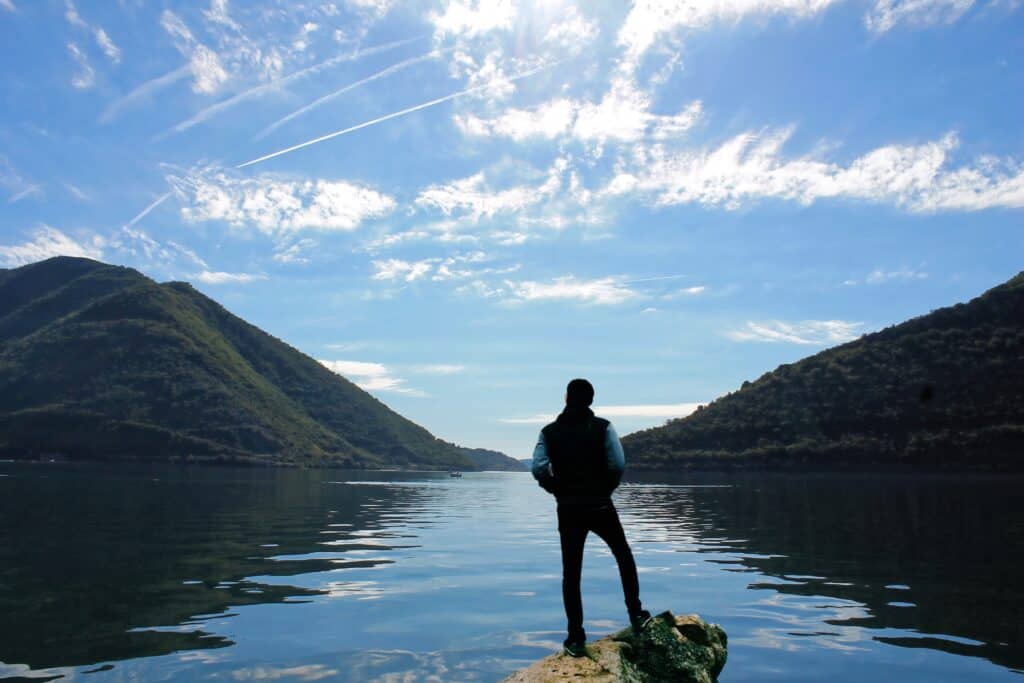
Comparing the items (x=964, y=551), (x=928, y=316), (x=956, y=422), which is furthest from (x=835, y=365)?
(x=964, y=551)

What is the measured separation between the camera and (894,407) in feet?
488

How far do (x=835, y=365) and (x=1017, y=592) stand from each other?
178 m

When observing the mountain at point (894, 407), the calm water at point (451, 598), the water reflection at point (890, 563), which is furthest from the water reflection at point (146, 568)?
the mountain at point (894, 407)

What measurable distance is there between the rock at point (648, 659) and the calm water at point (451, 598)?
7.31 feet

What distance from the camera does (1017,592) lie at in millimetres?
17625

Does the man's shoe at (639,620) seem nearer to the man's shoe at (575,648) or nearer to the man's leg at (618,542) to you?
the man's leg at (618,542)

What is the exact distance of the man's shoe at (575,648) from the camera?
8.17 metres

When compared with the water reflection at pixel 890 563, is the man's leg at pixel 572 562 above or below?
above

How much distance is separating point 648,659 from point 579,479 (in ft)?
7.95

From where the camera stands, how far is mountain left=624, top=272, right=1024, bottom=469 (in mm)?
131000

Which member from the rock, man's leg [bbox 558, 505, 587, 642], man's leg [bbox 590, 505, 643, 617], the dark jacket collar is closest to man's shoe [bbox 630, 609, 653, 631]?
the rock

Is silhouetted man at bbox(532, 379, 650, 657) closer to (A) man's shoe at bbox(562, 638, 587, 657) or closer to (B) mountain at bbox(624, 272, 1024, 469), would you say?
(A) man's shoe at bbox(562, 638, 587, 657)

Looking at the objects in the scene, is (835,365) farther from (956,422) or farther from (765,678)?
(765,678)

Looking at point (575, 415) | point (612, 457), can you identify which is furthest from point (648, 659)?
point (575, 415)
